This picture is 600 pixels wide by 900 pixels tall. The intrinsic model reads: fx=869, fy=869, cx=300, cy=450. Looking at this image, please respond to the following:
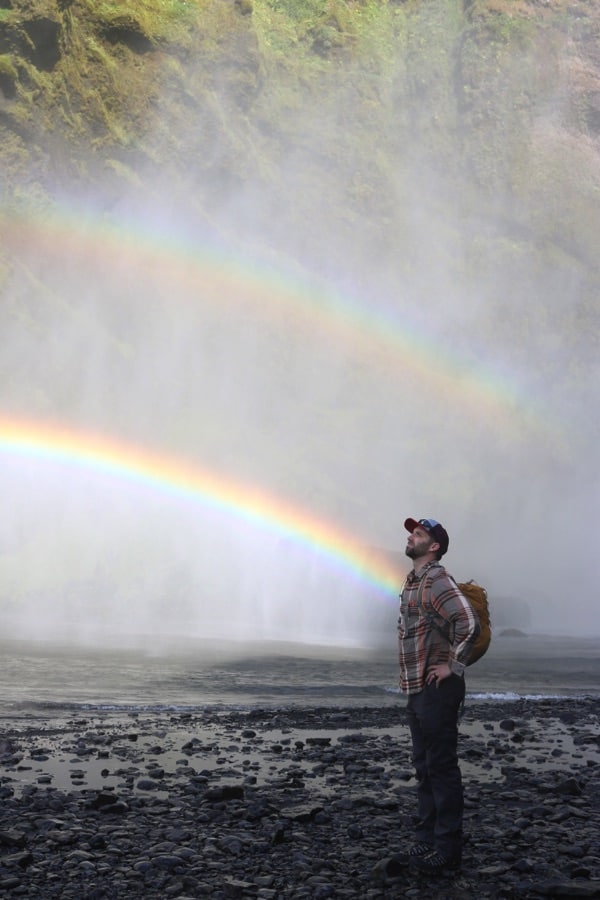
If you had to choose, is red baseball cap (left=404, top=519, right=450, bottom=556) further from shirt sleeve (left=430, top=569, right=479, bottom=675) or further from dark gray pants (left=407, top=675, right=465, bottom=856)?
dark gray pants (left=407, top=675, right=465, bottom=856)

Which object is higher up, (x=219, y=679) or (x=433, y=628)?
(x=433, y=628)

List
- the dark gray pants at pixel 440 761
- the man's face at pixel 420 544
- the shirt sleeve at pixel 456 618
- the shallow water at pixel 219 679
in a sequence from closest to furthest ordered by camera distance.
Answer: the dark gray pants at pixel 440 761 < the shirt sleeve at pixel 456 618 < the man's face at pixel 420 544 < the shallow water at pixel 219 679

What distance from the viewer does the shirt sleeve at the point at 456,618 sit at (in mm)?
7551

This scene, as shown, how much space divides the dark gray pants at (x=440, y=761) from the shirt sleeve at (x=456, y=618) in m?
0.19

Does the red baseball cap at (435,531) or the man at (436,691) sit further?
the red baseball cap at (435,531)

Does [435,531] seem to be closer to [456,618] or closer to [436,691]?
[456,618]

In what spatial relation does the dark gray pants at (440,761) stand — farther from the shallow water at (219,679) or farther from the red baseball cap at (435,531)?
the shallow water at (219,679)

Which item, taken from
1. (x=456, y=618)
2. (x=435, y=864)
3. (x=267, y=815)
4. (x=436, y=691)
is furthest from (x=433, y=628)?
(x=267, y=815)

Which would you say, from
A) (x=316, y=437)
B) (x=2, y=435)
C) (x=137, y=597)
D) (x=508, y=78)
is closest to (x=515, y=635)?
(x=137, y=597)

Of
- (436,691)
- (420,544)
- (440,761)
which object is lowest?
(440,761)

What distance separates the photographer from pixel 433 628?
7766mm

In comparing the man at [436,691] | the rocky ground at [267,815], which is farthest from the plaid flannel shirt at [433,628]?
the rocky ground at [267,815]

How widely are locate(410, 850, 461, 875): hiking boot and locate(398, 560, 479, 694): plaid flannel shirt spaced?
53.1 inches

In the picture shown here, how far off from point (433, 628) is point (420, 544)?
0.79 meters
